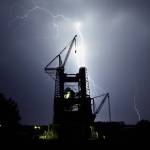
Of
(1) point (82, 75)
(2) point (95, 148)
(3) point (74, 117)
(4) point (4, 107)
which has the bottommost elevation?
(2) point (95, 148)

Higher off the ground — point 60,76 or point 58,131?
point 60,76

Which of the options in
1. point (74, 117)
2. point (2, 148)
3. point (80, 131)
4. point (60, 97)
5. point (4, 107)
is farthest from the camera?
point (4, 107)

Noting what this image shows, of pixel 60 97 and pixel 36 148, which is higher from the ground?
pixel 60 97

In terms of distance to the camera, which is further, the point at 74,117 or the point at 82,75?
the point at 82,75

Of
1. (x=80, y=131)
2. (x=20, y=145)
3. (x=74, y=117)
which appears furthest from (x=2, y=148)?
(x=74, y=117)

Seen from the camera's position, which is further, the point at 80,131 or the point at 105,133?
the point at 105,133

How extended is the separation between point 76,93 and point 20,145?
3820 centimetres

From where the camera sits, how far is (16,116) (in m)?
71.4

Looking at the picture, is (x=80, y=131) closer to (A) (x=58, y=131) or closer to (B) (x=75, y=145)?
(A) (x=58, y=131)

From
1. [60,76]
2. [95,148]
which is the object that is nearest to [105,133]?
[60,76]

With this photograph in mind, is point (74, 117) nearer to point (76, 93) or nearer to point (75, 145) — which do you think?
point (76, 93)

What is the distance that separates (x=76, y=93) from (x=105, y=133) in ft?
37.5

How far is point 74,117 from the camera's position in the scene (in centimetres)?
5419

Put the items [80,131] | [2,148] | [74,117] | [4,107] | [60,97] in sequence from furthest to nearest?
[4,107]
[60,97]
[74,117]
[80,131]
[2,148]
